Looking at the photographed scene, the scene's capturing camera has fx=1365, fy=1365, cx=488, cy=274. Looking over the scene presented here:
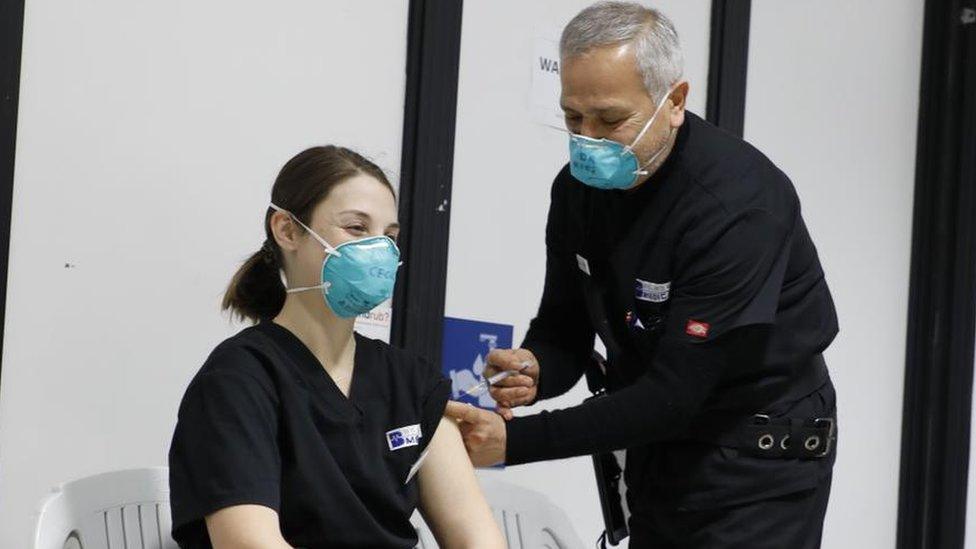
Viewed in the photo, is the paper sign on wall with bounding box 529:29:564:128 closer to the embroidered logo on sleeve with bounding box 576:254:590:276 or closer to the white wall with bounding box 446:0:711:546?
the white wall with bounding box 446:0:711:546

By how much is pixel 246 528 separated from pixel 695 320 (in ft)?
2.34

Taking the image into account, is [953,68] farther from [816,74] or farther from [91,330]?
[91,330]

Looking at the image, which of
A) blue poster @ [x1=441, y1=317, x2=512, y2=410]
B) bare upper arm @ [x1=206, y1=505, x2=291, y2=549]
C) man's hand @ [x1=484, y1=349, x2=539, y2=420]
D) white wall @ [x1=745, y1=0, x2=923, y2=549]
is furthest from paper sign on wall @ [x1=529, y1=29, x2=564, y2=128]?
bare upper arm @ [x1=206, y1=505, x2=291, y2=549]

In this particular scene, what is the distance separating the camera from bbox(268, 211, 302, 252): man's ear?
189cm

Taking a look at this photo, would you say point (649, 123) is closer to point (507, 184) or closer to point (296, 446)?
point (296, 446)

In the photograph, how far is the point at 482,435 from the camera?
1.95 meters

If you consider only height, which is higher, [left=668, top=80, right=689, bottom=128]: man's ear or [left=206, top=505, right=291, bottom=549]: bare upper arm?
[left=668, top=80, right=689, bottom=128]: man's ear

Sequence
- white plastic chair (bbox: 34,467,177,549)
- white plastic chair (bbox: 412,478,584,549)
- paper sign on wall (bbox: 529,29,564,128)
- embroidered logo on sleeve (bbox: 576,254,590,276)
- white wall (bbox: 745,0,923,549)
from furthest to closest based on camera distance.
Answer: white wall (bbox: 745,0,923,549) < paper sign on wall (bbox: 529,29,564,128) < white plastic chair (bbox: 412,478,584,549) < embroidered logo on sleeve (bbox: 576,254,590,276) < white plastic chair (bbox: 34,467,177,549)

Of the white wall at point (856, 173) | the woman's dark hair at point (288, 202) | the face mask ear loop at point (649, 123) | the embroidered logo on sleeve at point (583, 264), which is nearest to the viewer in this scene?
the woman's dark hair at point (288, 202)

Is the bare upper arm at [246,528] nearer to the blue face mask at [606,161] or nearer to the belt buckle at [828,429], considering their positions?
the blue face mask at [606,161]

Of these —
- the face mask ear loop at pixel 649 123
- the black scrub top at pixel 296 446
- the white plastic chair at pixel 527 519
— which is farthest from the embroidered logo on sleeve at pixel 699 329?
the white plastic chair at pixel 527 519

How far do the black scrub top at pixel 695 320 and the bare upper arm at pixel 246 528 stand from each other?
0.48 metres

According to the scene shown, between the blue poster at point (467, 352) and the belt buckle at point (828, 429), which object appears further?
the blue poster at point (467, 352)

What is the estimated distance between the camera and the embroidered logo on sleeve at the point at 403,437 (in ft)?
5.87
